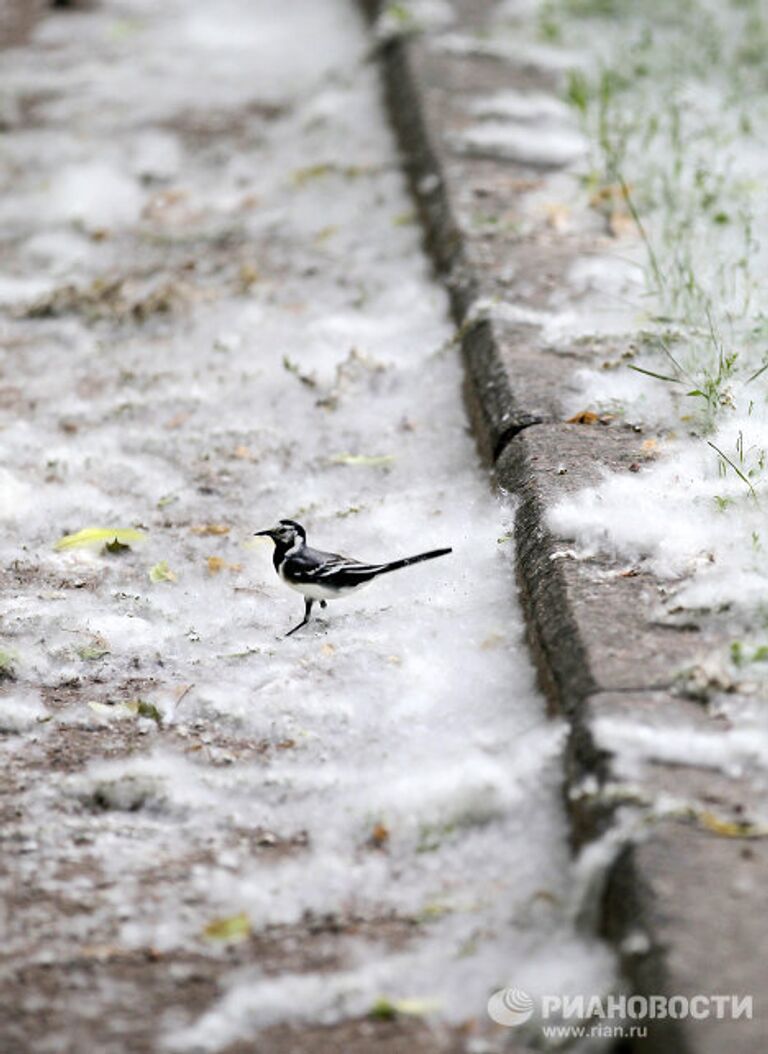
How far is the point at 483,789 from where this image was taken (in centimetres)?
205

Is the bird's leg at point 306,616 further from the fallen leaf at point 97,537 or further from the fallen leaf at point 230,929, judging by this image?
the fallen leaf at point 230,929

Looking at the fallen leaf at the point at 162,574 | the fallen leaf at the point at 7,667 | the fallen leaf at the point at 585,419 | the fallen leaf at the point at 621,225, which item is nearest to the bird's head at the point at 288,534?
the fallen leaf at the point at 162,574

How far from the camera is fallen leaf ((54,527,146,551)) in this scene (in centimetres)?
297

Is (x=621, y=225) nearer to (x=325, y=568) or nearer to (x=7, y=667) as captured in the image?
(x=325, y=568)

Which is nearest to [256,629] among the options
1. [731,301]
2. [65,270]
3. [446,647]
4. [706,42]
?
[446,647]

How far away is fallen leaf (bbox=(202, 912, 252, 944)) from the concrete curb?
0.49m

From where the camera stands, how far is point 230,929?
1.89 metres

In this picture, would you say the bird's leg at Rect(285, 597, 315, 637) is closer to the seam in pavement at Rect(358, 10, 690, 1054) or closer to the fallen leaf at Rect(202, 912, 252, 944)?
the seam in pavement at Rect(358, 10, 690, 1054)

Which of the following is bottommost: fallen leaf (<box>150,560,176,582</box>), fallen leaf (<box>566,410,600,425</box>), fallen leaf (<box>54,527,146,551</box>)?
fallen leaf (<box>150,560,176,582</box>)

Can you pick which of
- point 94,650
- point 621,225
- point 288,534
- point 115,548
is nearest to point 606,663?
point 288,534

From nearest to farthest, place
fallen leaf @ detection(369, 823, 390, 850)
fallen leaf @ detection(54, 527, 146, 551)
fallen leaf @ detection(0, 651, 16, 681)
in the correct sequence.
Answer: fallen leaf @ detection(369, 823, 390, 850) → fallen leaf @ detection(0, 651, 16, 681) → fallen leaf @ detection(54, 527, 146, 551)

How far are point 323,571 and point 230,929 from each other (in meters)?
0.86

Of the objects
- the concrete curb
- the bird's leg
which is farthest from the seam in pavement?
the bird's leg

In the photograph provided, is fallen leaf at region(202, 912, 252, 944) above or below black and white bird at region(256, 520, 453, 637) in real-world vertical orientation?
above
